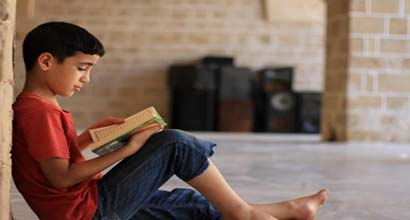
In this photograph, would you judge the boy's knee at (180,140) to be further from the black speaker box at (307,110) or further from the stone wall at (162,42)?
the stone wall at (162,42)

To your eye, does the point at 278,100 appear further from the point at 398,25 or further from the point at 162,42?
the point at 398,25

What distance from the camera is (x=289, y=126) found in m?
11.3

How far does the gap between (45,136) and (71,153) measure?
7.2 inches

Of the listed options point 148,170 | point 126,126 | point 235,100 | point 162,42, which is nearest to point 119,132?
point 126,126

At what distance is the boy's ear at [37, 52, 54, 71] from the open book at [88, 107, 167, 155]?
209 mm

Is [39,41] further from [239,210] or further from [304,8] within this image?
[304,8]

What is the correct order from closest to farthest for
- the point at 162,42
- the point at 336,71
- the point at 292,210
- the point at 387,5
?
the point at 292,210 → the point at 387,5 → the point at 336,71 → the point at 162,42

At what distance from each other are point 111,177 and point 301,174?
2.53 m

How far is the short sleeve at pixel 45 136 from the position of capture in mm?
1704


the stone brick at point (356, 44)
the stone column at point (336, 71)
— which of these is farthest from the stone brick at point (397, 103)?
the stone brick at point (356, 44)

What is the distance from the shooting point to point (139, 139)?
186 cm

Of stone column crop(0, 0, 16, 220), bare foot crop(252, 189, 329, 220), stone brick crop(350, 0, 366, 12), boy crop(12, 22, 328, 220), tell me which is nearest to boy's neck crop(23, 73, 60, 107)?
boy crop(12, 22, 328, 220)

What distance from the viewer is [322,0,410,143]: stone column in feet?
24.8

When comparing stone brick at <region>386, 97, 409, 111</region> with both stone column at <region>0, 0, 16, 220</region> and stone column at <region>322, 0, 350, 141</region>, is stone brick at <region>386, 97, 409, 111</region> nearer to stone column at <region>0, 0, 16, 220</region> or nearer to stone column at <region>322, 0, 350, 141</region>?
stone column at <region>322, 0, 350, 141</region>
